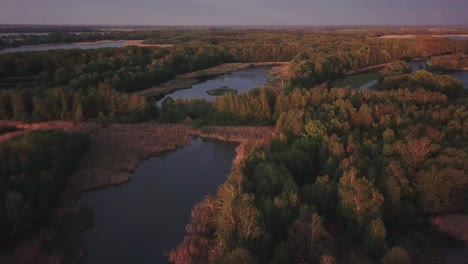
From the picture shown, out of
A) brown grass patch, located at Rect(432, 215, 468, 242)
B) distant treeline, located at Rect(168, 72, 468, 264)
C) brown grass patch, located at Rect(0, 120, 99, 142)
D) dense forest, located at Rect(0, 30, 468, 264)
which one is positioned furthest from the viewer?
brown grass patch, located at Rect(0, 120, 99, 142)

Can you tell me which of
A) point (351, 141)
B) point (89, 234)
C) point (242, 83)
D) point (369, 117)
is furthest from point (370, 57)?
point (89, 234)

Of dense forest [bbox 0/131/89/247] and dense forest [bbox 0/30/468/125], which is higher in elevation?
dense forest [bbox 0/30/468/125]

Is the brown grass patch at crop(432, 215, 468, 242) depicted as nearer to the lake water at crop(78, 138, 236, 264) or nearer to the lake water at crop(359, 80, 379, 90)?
the lake water at crop(78, 138, 236, 264)

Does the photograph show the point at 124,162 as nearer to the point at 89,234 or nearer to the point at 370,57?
the point at 89,234

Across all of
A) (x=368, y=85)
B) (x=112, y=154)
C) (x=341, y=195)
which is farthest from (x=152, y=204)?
(x=368, y=85)

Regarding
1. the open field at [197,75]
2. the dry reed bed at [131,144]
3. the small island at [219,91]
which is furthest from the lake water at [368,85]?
the dry reed bed at [131,144]

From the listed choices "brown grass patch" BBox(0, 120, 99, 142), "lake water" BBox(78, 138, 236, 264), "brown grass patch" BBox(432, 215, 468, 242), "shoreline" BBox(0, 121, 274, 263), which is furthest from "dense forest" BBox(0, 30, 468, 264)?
"lake water" BBox(78, 138, 236, 264)
